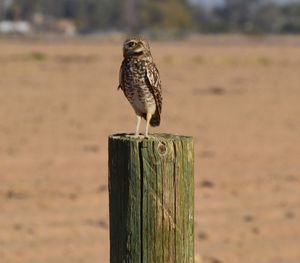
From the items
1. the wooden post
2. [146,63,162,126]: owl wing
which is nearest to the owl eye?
[146,63,162,126]: owl wing

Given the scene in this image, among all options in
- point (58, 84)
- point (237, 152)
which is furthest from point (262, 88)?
point (237, 152)

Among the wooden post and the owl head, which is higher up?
the owl head

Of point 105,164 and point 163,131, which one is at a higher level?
point 163,131

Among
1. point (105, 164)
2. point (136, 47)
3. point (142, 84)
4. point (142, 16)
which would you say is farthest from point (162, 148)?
point (142, 16)

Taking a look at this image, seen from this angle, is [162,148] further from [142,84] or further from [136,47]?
[142,84]

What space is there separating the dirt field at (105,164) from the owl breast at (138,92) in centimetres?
364

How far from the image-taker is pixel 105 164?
45.5 ft

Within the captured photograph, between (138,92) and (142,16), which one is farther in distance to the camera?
(142,16)

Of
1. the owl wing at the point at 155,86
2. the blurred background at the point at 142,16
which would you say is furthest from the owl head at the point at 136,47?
the blurred background at the point at 142,16

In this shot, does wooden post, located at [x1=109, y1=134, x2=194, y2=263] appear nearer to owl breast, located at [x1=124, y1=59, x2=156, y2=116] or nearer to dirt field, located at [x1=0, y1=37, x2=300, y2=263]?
owl breast, located at [x1=124, y1=59, x2=156, y2=116]

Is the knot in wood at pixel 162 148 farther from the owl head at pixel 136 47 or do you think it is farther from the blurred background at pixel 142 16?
the blurred background at pixel 142 16

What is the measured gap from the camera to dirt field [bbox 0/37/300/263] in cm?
915

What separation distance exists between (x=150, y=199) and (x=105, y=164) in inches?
408

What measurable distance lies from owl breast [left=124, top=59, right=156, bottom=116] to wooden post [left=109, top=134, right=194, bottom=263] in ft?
4.07
